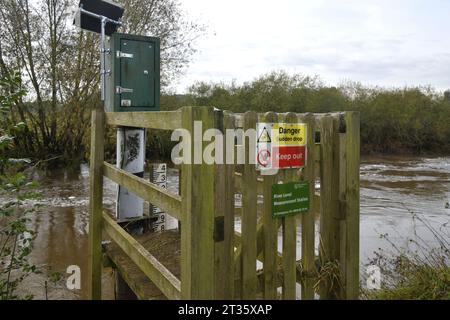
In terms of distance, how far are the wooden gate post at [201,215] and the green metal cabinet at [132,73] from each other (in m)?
1.96

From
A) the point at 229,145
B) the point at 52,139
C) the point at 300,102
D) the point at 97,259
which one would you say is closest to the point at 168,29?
the point at 52,139

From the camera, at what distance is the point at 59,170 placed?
13.1m

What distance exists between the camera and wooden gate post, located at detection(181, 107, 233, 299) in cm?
191

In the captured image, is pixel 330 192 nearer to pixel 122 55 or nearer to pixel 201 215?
pixel 201 215

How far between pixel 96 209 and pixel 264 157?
1872mm

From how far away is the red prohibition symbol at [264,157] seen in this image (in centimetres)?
223

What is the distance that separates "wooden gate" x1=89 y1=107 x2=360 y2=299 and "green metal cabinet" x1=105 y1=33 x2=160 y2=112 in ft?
2.93

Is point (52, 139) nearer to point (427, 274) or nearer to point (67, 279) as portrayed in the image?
point (67, 279)

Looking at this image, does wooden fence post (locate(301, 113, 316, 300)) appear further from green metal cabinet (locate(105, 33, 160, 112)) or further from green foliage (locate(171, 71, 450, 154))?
green foliage (locate(171, 71, 450, 154))

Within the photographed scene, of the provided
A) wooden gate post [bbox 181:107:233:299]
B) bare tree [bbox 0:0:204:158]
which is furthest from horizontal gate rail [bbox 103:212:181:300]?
bare tree [bbox 0:0:204:158]

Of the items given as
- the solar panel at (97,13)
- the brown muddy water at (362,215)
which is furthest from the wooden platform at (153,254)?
the solar panel at (97,13)

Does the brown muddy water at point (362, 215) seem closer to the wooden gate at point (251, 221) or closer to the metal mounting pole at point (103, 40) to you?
the metal mounting pole at point (103, 40)

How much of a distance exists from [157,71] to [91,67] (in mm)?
9106

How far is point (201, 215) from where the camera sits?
193 centimetres
